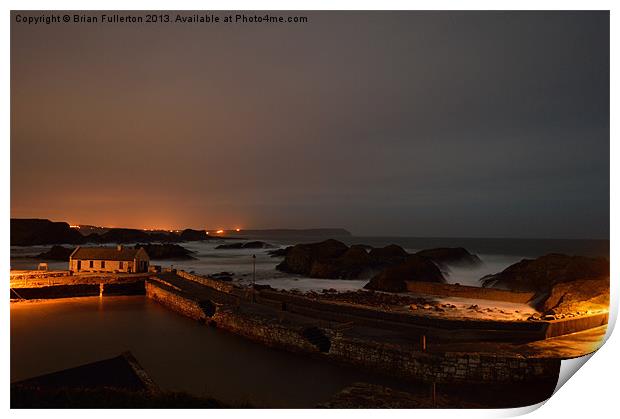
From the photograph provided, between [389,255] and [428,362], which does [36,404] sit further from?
[389,255]

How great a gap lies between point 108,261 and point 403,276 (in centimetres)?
1175

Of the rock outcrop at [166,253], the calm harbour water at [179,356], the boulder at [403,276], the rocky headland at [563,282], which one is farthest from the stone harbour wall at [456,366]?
the rock outcrop at [166,253]

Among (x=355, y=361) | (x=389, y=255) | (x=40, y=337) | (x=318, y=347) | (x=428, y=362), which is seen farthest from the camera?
(x=389, y=255)

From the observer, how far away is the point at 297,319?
8.09 m

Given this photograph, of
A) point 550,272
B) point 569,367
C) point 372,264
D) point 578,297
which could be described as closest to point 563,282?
point 550,272

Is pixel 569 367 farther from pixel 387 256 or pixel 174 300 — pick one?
pixel 387 256

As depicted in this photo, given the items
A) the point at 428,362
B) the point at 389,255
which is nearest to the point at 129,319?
the point at 428,362

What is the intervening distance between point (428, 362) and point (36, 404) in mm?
4690

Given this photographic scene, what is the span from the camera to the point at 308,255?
2161cm

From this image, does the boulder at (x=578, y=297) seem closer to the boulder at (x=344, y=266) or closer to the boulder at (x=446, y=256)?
the boulder at (x=344, y=266)

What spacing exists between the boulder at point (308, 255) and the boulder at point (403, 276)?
5911 millimetres

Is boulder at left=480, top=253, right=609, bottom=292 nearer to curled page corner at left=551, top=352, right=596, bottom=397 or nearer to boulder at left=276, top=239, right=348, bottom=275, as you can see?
curled page corner at left=551, top=352, right=596, bottom=397

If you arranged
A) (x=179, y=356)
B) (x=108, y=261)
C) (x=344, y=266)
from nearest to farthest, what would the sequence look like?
(x=179, y=356), (x=108, y=261), (x=344, y=266)

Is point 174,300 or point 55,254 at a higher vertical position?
point 55,254
